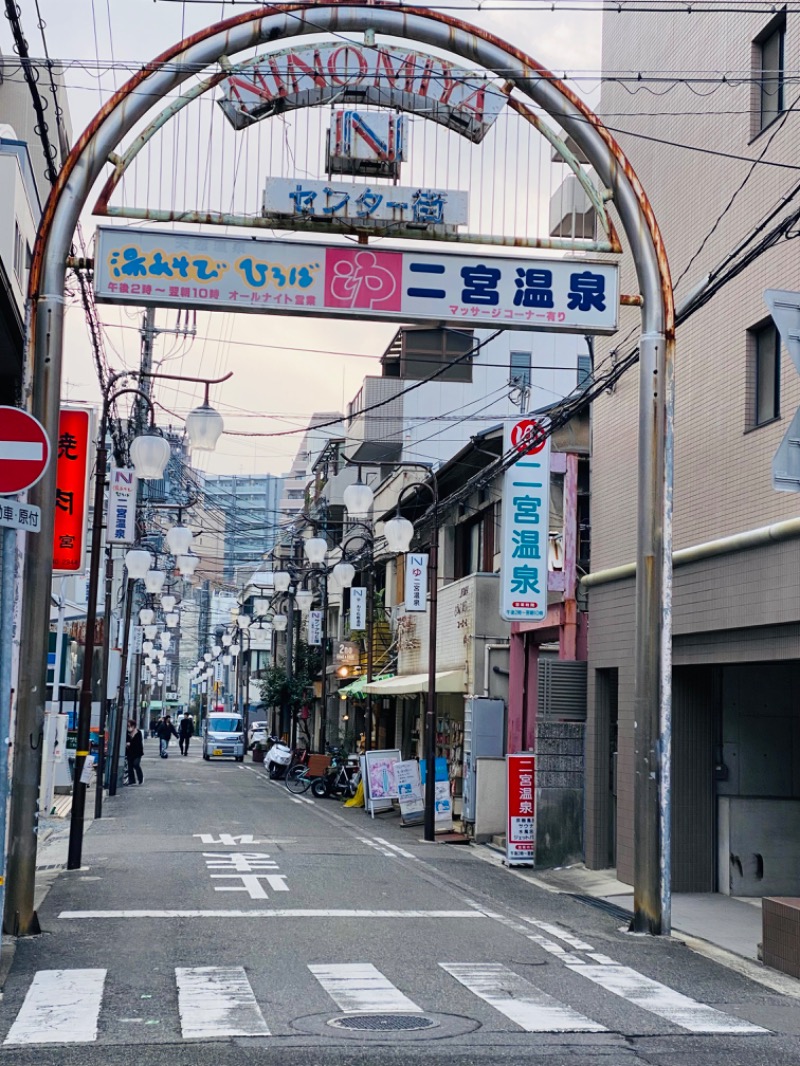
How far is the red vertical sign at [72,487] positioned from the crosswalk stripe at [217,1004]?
23.6 ft

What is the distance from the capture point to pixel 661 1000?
9.81m

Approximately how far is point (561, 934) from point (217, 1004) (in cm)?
525

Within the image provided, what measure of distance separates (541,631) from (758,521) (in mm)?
10113

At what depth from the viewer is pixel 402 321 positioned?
1381cm

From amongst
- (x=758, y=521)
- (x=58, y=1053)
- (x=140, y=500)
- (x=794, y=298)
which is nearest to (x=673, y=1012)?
(x=58, y=1053)

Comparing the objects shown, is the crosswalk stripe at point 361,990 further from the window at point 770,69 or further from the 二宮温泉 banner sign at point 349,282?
the window at point 770,69

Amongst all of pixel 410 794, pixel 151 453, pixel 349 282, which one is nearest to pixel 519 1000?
pixel 349 282

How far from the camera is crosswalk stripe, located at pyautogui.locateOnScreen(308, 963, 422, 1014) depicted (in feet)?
29.8

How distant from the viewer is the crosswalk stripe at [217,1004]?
27.1 feet

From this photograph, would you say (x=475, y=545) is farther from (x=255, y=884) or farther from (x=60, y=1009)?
(x=60, y=1009)

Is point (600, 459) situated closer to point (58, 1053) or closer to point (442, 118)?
point (442, 118)

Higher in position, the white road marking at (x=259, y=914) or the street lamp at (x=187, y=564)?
the street lamp at (x=187, y=564)

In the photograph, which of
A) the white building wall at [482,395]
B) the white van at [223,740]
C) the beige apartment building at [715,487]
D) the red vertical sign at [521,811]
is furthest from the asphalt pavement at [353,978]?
the white van at [223,740]

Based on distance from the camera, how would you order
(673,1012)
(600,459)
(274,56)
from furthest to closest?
(600,459), (274,56), (673,1012)
